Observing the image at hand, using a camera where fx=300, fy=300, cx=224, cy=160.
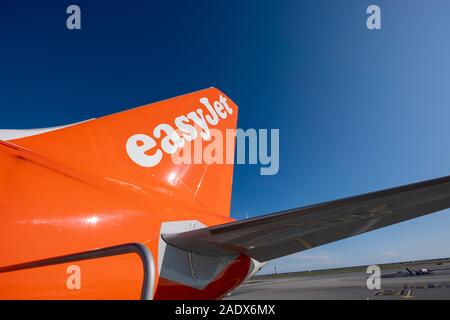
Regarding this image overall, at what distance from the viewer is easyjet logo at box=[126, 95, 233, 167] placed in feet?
14.4

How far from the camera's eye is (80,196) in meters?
2.95

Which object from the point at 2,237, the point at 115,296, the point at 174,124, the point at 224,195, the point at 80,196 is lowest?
the point at 115,296

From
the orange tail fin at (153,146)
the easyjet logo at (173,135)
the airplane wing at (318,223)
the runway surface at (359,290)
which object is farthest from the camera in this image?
the runway surface at (359,290)

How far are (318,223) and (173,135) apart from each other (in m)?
2.91

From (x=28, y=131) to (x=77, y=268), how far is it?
206 centimetres

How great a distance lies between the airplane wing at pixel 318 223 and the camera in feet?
7.88

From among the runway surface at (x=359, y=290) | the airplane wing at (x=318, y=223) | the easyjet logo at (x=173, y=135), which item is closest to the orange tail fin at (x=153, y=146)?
the easyjet logo at (x=173, y=135)

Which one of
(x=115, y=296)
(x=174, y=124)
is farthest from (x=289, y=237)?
(x=174, y=124)

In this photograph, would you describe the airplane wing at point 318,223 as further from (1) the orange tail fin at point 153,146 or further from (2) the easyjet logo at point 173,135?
(2) the easyjet logo at point 173,135

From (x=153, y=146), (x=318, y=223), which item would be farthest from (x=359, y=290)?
(x=318, y=223)

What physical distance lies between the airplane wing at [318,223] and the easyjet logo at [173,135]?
61.5 inches

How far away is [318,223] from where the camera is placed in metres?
2.79

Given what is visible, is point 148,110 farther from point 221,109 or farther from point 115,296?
point 115,296

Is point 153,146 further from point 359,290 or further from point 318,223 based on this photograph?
point 359,290
